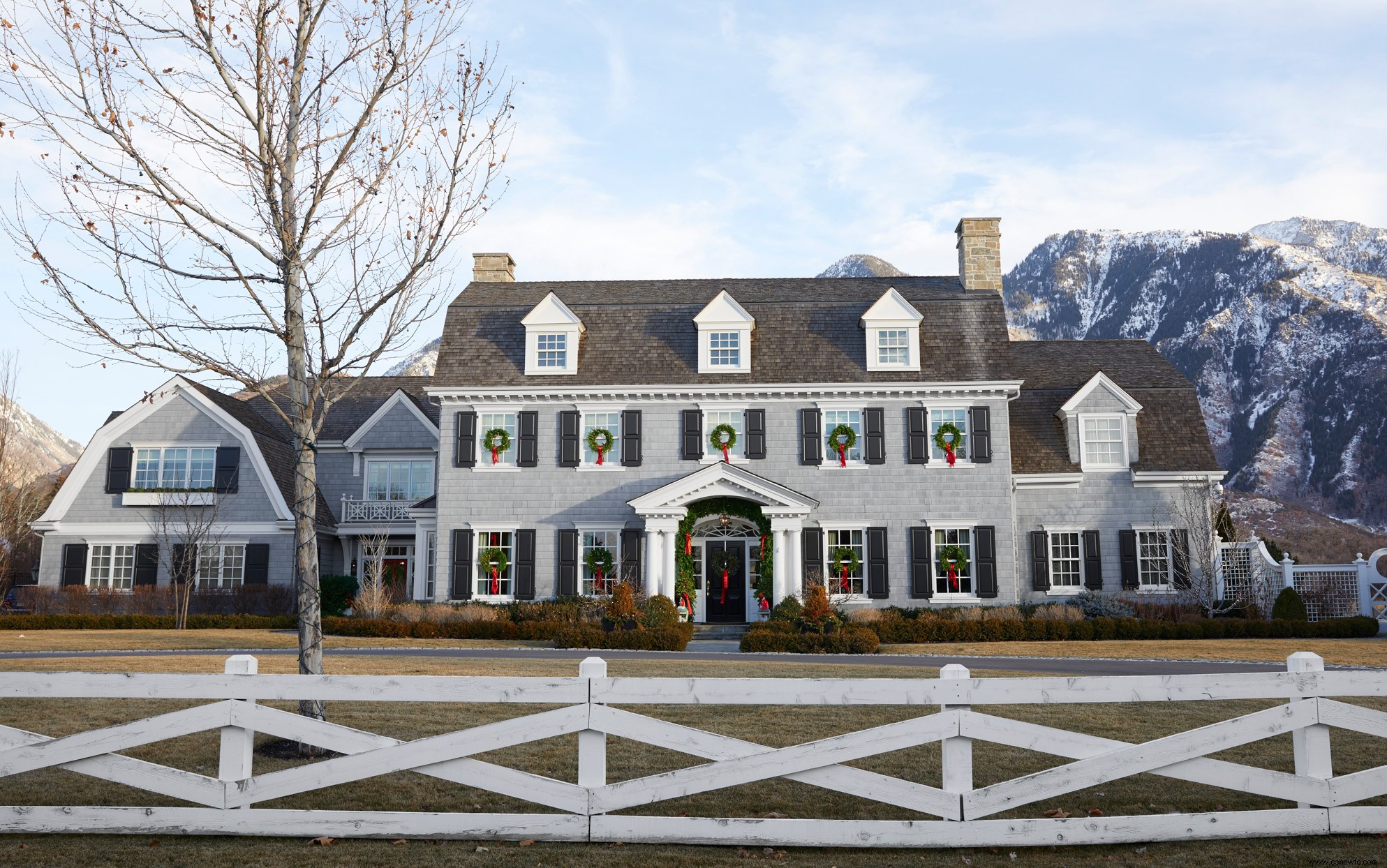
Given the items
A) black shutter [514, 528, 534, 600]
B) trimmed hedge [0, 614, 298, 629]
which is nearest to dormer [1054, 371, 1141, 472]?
black shutter [514, 528, 534, 600]

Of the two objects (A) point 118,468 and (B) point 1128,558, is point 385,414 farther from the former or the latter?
(B) point 1128,558

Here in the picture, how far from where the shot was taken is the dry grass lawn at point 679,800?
18.2 ft

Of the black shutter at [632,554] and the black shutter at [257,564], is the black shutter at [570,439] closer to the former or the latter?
the black shutter at [632,554]

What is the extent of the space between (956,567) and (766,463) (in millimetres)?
5407

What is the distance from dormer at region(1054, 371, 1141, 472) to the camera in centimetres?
2731

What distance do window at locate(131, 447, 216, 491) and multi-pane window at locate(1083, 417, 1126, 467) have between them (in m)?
24.1

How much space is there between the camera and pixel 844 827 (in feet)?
18.6

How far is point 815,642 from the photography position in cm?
1945

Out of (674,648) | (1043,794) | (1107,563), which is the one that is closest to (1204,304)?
(1107,563)

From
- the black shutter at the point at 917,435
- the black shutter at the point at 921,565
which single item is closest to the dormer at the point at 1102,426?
the black shutter at the point at 917,435

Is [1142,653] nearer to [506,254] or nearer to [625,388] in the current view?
[625,388]

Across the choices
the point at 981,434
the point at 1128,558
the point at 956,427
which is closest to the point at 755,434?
the point at 956,427

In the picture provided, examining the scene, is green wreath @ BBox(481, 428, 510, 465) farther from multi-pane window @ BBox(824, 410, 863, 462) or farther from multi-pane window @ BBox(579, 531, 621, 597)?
multi-pane window @ BBox(824, 410, 863, 462)

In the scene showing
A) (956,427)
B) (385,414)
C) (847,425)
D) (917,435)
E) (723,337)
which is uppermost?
(723,337)
